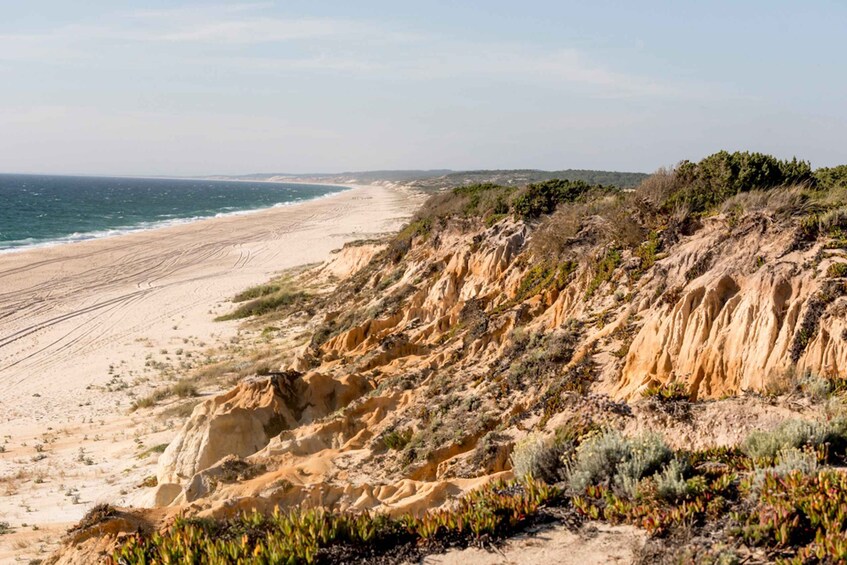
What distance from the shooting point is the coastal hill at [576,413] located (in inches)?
247

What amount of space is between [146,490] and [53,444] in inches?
221

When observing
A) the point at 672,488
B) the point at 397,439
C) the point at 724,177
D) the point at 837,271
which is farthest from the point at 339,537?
the point at 724,177

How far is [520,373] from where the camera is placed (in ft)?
40.3

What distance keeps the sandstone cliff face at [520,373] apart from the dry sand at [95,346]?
274cm

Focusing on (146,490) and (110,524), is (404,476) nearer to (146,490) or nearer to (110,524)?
(110,524)

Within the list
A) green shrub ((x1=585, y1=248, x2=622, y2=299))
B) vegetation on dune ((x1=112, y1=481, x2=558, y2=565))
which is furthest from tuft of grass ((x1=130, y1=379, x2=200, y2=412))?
vegetation on dune ((x1=112, y1=481, x2=558, y2=565))

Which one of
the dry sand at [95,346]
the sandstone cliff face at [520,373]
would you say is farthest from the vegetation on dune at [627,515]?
the dry sand at [95,346]

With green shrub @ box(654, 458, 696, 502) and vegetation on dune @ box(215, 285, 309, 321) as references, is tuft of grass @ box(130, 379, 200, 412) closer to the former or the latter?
vegetation on dune @ box(215, 285, 309, 321)

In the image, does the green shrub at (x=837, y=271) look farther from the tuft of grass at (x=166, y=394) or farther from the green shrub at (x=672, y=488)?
the tuft of grass at (x=166, y=394)

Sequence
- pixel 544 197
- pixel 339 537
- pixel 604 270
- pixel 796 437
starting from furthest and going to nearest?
pixel 544 197
pixel 604 270
pixel 796 437
pixel 339 537

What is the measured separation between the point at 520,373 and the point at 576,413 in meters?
2.17

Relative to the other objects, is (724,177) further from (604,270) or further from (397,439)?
(397,439)

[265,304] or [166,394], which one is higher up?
[265,304]

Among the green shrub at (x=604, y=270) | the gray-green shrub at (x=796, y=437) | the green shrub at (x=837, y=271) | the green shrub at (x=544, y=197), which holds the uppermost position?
the green shrub at (x=544, y=197)
